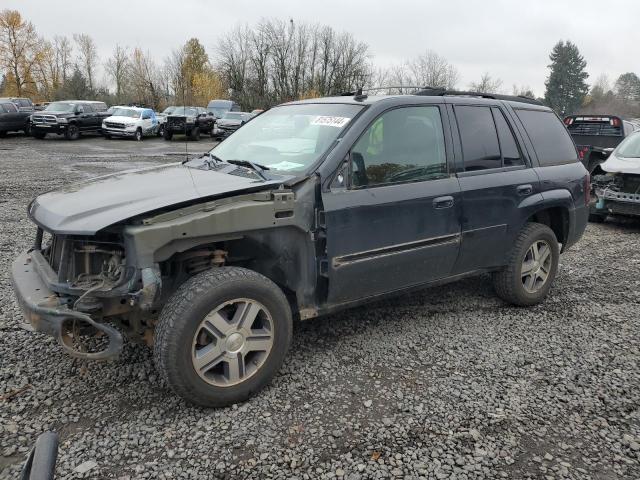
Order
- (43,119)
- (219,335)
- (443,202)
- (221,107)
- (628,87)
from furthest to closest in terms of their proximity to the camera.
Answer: (628,87) → (221,107) → (43,119) → (443,202) → (219,335)

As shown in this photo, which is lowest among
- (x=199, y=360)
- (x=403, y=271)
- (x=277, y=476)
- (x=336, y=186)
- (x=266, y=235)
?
(x=277, y=476)

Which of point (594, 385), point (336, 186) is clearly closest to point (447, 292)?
point (594, 385)

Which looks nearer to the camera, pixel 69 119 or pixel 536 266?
pixel 536 266

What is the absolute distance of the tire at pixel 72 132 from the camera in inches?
974

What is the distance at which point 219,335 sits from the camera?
2924mm

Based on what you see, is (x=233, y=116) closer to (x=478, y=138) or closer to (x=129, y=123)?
(x=129, y=123)

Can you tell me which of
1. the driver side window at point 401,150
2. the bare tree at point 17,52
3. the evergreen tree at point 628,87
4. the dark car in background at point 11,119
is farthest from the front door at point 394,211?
the evergreen tree at point 628,87

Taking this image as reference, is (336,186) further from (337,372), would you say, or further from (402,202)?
(337,372)

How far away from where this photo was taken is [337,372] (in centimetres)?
345

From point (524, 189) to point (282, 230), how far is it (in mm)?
2333

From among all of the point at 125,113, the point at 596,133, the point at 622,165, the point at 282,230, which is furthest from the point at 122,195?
the point at 125,113

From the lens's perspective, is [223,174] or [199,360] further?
[223,174]

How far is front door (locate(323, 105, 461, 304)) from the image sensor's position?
335cm

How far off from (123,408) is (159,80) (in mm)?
53988
